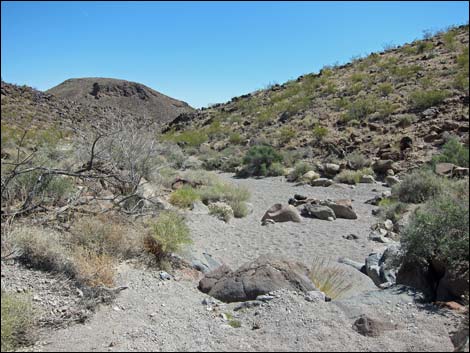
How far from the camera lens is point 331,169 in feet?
55.1

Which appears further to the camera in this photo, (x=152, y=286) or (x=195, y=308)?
(x=152, y=286)

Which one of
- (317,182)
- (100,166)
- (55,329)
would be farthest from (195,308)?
(317,182)

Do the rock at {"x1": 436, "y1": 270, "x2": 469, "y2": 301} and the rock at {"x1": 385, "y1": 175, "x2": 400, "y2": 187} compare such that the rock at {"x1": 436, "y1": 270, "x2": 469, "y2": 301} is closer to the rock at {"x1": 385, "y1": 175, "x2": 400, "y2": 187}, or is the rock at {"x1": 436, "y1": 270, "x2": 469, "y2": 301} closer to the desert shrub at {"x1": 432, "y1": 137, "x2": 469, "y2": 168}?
the desert shrub at {"x1": 432, "y1": 137, "x2": 469, "y2": 168}

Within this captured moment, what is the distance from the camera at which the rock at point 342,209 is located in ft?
35.8

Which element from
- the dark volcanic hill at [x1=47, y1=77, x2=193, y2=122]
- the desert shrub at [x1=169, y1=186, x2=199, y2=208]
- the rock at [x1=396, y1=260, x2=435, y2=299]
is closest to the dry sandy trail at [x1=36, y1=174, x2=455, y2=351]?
the rock at [x1=396, y1=260, x2=435, y2=299]

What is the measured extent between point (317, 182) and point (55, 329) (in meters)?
12.6

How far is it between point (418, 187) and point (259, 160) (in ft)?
29.5

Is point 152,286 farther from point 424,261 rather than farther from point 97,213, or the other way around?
point 424,261

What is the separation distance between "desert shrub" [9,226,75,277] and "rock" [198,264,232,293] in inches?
65.9

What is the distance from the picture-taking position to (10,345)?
3.43 meters

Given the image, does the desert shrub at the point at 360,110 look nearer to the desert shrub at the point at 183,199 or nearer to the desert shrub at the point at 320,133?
the desert shrub at the point at 320,133

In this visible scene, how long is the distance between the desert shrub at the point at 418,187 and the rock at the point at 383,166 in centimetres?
371

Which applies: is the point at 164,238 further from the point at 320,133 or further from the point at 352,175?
the point at 320,133

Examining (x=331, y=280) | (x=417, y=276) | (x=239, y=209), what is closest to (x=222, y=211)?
(x=239, y=209)
